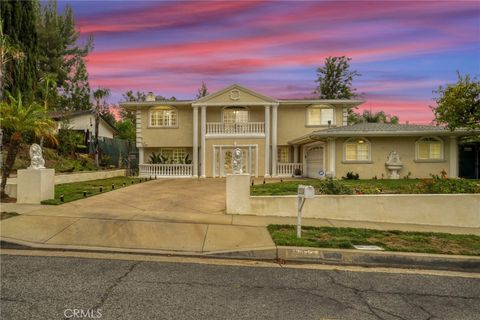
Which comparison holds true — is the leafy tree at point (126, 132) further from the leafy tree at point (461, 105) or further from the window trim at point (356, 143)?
the leafy tree at point (461, 105)

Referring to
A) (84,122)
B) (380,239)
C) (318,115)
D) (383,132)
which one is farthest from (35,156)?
(84,122)

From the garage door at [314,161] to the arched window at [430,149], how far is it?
18.4ft

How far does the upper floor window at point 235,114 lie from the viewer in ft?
82.5

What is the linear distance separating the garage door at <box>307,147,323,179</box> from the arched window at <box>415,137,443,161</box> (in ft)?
18.4

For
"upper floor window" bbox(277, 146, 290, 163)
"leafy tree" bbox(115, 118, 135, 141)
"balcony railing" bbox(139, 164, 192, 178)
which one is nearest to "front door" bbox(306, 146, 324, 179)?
"upper floor window" bbox(277, 146, 290, 163)

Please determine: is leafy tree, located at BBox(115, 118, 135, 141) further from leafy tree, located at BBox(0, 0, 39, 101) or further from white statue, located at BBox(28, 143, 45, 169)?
white statue, located at BBox(28, 143, 45, 169)

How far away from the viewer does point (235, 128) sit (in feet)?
80.0

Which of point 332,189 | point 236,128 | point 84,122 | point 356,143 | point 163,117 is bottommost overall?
point 332,189

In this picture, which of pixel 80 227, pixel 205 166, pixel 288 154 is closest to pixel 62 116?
pixel 205 166

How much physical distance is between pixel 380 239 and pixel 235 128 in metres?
17.3

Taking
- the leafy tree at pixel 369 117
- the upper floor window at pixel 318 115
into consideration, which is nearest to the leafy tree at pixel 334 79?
the leafy tree at pixel 369 117

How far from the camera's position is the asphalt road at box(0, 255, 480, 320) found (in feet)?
13.4

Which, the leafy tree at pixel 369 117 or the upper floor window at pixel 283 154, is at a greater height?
the leafy tree at pixel 369 117

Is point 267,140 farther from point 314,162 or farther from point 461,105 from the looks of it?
point 461,105
